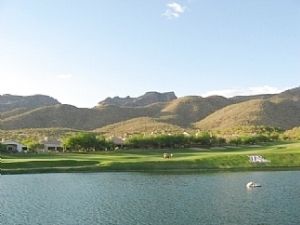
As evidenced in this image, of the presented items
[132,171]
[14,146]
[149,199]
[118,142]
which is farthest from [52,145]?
[149,199]

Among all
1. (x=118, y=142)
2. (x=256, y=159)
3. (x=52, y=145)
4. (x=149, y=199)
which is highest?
(x=52, y=145)

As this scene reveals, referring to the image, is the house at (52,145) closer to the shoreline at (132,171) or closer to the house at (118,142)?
the house at (118,142)

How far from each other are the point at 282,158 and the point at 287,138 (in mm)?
55112

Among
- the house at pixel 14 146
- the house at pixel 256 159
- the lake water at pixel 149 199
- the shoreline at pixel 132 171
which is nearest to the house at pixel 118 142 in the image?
the house at pixel 14 146

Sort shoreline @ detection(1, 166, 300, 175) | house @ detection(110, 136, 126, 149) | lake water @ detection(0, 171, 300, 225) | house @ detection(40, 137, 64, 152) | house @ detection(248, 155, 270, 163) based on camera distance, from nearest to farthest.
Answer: lake water @ detection(0, 171, 300, 225)
shoreline @ detection(1, 166, 300, 175)
house @ detection(248, 155, 270, 163)
house @ detection(110, 136, 126, 149)
house @ detection(40, 137, 64, 152)

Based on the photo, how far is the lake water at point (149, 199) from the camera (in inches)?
1724

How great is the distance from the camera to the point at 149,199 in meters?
54.4

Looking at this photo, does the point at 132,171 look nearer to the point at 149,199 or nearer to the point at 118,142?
the point at 149,199

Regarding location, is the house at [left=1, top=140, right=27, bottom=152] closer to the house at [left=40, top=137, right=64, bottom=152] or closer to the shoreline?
the house at [left=40, top=137, right=64, bottom=152]

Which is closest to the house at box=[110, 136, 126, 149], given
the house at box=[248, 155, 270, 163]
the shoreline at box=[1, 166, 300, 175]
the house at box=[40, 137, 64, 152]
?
the house at box=[40, 137, 64, 152]

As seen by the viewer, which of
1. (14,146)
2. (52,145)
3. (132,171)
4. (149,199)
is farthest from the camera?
(52,145)

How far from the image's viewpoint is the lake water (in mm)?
43781

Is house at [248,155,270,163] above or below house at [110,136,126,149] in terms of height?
below

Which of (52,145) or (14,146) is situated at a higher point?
(52,145)
